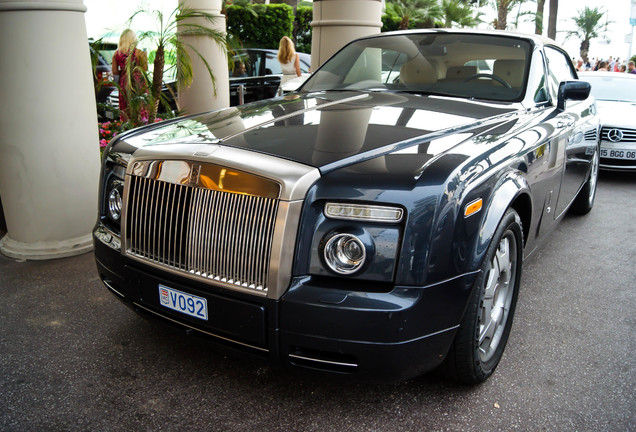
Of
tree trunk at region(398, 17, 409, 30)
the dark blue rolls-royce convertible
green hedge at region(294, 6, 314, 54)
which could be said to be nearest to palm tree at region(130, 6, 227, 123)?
the dark blue rolls-royce convertible

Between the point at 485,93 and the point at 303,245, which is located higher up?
the point at 485,93

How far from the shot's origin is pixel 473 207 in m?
2.30

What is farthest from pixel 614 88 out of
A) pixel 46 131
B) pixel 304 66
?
pixel 46 131

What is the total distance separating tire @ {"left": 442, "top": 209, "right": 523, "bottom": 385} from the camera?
2404mm

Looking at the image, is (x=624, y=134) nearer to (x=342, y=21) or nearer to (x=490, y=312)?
(x=342, y=21)

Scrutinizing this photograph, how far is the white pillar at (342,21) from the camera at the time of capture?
7.34 metres

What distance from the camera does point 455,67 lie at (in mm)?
3807

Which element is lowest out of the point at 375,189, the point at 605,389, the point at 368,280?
the point at 605,389

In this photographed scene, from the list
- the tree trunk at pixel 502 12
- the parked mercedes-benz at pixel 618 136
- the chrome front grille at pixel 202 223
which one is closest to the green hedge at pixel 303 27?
the tree trunk at pixel 502 12

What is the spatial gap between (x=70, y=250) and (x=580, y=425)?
352cm

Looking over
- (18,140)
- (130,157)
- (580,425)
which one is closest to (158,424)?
(130,157)

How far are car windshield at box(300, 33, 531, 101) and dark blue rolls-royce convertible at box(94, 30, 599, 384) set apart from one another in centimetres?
63

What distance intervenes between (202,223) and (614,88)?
801 centimetres

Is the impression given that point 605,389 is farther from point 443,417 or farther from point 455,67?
point 455,67
